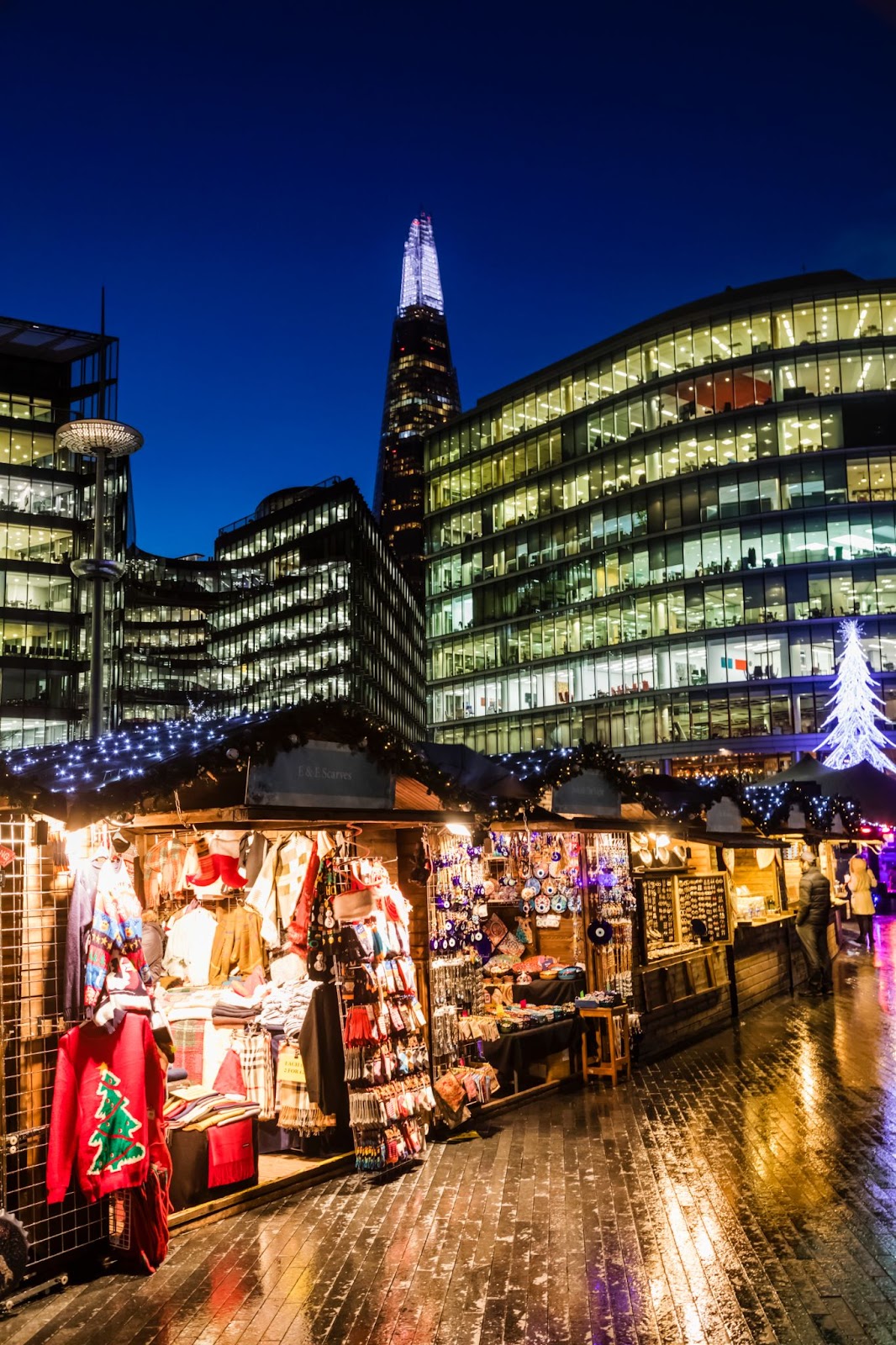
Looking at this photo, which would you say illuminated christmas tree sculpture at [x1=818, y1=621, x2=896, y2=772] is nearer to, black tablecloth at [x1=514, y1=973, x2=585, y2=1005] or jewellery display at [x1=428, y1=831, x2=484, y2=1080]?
black tablecloth at [x1=514, y1=973, x2=585, y2=1005]

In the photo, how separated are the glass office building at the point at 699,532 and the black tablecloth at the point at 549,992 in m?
41.0

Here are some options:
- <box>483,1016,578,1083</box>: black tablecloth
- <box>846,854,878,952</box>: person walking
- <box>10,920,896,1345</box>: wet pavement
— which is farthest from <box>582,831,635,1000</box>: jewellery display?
<box>846,854,878,952</box>: person walking

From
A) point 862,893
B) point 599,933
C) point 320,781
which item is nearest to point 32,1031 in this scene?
point 320,781

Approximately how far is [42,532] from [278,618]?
3640 centimetres

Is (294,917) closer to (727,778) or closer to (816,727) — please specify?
(727,778)

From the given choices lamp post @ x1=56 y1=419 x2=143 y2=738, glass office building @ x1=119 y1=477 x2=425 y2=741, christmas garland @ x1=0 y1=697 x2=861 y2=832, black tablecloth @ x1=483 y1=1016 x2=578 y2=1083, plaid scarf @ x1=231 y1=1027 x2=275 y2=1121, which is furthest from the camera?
glass office building @ x1=119 y1=477 x2=425 y2=741

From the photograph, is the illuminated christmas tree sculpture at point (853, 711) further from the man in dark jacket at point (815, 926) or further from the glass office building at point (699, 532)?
the glass office building at point (699, 532)

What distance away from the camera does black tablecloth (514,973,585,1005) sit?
10.3 m

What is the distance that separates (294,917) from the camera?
24.6 ft

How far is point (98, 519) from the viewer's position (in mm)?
10703

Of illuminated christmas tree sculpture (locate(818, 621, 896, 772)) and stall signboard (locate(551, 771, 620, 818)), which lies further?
illuminated christmas tree sculpture (locate(818, 621, 896, 772))

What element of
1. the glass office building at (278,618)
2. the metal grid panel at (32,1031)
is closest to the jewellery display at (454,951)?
the metal grid panel at (32,1031)

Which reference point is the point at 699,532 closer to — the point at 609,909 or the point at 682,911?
the point at 682,911

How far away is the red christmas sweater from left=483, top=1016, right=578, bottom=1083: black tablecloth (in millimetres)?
3941
